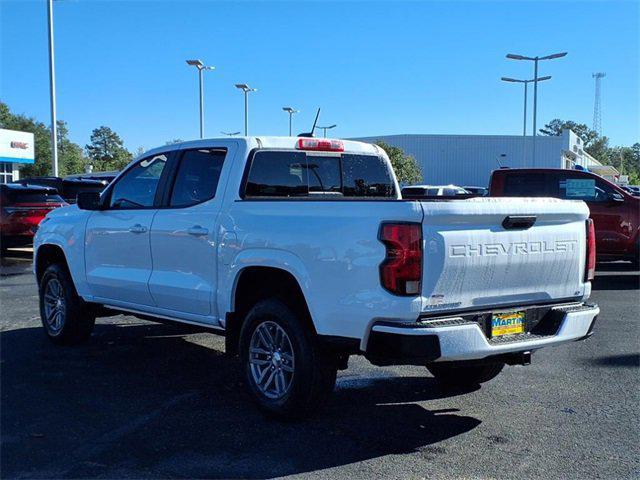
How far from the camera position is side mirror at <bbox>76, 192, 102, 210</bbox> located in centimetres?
659

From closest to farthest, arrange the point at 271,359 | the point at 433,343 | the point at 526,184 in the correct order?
the point at 433,343 → the point at 271,359 → the point at 526,184

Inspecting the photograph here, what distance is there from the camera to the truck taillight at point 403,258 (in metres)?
4.03

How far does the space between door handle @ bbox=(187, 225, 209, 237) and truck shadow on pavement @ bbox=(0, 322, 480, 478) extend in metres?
1.32

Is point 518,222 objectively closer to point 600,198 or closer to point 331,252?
point 331,252

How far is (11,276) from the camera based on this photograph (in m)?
12.8

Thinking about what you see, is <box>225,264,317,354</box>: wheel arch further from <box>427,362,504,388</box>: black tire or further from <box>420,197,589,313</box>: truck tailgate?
<box>427,362,504,388</box>: black tire

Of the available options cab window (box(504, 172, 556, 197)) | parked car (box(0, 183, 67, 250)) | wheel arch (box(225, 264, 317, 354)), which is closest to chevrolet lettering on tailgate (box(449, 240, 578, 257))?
wheel arch (box(225, 264, 317, 354))

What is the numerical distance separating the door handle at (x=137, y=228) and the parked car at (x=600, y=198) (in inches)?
325

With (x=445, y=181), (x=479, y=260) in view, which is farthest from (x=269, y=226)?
(x=445, y=181)

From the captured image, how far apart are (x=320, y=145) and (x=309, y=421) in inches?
98.4

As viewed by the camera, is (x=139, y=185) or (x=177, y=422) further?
(x=139, y=185)

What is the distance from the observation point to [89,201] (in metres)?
6.61

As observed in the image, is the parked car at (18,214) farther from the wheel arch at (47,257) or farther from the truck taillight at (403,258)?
the truck taillight at (403,258)

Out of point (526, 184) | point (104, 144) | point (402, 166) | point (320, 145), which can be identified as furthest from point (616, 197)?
point (104, 144)
